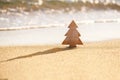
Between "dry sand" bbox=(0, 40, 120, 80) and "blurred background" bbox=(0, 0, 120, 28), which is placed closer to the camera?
"dry sand" bbox=(0, 40, 120, 80)

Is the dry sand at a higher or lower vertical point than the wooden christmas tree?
lower

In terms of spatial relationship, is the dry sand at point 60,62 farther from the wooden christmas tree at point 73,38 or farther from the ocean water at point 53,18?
the ocean water at point 53,18

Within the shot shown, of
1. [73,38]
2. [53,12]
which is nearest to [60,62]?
[73,38]

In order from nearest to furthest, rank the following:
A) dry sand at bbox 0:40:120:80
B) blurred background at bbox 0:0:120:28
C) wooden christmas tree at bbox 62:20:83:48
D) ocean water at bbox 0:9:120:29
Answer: dry sand at bbox 0:40:120:80
wooden christmas tree at bbox 62:20:83:48
ocean water at bbox 0:9:120:29
blurred background at bbox 0:0:120:28

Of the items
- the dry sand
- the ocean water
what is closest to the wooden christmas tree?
the dry sand

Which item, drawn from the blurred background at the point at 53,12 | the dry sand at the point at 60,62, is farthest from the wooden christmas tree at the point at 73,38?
the blurred background at the point at 53,12

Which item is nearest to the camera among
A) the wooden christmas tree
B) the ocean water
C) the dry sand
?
the dry sand

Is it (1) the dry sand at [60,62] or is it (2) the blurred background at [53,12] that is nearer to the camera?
(1) the dry sand at [60,62]

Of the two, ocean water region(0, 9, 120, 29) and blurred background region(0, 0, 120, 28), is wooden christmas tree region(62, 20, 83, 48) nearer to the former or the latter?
ocean water region(0, 9, 120, 29)
